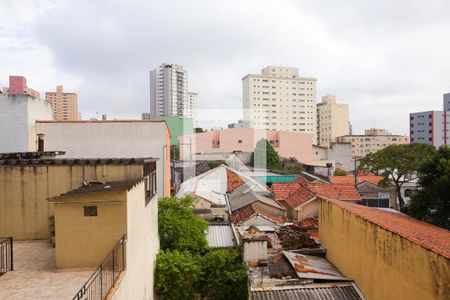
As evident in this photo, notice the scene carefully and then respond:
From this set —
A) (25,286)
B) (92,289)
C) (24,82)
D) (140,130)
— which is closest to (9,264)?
(25,286)

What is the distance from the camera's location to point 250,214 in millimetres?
17938

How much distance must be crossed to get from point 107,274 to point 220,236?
1013 centimetres

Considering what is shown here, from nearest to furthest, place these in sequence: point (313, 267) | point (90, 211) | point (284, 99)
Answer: point (90, 211) < point (313, 267) < point (284, 99)

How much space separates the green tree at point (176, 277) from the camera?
34.7 ft

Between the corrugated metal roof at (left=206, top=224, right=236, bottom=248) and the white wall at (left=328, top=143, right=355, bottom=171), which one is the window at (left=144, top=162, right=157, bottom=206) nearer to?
the corrugated metal roof at (left=206, top=224, right=236, bottom=248)

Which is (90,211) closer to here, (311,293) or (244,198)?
(311,293)

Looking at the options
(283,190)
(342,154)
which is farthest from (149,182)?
(342,154)

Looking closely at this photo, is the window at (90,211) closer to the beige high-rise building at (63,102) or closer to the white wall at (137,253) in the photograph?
the white wall at (137,253)

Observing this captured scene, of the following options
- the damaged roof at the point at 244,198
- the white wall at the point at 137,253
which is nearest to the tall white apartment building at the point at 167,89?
the damaged roof at the point at 244,198

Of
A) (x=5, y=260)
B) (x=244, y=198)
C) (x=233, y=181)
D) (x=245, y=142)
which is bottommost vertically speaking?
(x=244, y=198)

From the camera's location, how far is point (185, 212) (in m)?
14.0

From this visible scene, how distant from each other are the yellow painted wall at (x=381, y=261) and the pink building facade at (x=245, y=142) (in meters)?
44.4

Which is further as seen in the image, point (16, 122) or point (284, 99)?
point (284, 99)

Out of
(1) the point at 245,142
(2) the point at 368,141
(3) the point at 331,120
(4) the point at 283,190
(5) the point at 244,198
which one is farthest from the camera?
(3) the point at 331,120
